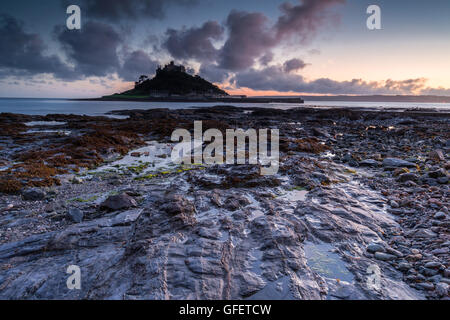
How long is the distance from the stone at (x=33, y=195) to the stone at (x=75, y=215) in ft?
7.08

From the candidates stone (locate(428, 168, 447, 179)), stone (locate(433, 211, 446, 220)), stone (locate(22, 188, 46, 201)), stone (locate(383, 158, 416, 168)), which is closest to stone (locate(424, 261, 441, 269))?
stone (locate(433, 211, 446, 220))

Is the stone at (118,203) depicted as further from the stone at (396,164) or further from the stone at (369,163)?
the stone at (396,164)

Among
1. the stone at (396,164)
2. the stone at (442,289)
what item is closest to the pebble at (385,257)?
the stone at (442,289)

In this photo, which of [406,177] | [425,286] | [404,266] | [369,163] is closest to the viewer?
[425,286]

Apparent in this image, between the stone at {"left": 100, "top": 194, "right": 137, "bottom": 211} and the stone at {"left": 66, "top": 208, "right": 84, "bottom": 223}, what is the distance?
1.95 ft

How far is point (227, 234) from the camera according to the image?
544cm

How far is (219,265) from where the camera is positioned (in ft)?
14.1

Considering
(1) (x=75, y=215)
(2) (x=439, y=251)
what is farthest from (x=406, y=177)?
(1) (x=75, y=215)

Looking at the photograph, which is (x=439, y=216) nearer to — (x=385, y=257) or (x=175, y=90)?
(x=385, y=257)

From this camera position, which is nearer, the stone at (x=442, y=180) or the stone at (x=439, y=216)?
the stone at (x=439, y=216)

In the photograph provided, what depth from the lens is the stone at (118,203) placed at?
6637 mm

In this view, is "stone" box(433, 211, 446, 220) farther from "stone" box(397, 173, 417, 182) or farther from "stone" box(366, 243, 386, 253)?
"stone" box(397, 173, 417, 182)

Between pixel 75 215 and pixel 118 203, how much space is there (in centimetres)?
109
